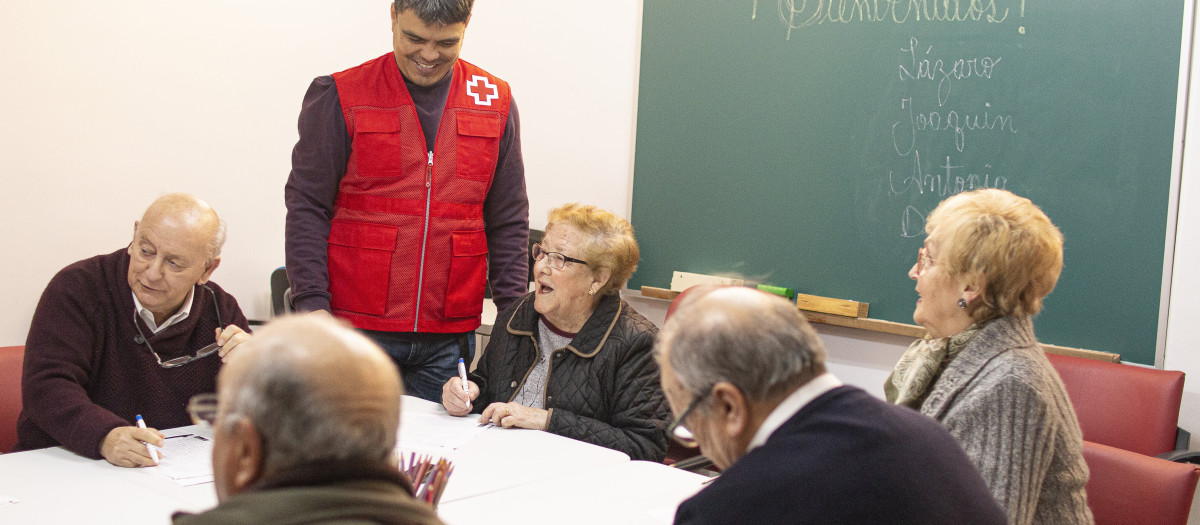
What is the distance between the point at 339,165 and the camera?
9.32ft

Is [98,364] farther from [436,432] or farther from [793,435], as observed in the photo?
[793,435]

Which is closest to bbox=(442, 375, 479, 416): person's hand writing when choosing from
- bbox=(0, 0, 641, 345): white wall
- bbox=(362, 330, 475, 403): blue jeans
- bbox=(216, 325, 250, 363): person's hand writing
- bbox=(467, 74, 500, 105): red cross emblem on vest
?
bbox=(362, 330, 475, 403): blue jeans

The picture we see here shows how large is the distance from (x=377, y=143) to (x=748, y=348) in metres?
1.84

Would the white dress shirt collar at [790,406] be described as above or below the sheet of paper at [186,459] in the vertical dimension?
above

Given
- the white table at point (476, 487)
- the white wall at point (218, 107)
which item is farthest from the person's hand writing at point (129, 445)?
the white wall at point (218, 107)

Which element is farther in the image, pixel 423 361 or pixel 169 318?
pixel 423 361

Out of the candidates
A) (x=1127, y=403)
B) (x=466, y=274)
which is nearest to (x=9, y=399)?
(x=466, y=274)

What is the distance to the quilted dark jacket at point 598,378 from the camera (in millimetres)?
2539

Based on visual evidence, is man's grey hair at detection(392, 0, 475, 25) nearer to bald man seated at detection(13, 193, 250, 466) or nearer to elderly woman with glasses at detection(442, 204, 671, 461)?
elderly woman with glasses at detection(442, 204, 671, 461)

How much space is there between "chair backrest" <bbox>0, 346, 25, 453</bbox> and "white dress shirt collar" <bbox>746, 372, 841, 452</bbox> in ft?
7.09

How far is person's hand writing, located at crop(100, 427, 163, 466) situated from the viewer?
77.5 inches

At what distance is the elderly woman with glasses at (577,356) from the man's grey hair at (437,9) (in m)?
0.67

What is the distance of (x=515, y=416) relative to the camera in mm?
2504

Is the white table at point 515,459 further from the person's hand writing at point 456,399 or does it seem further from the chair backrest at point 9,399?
the chair backrest at point 9,399
